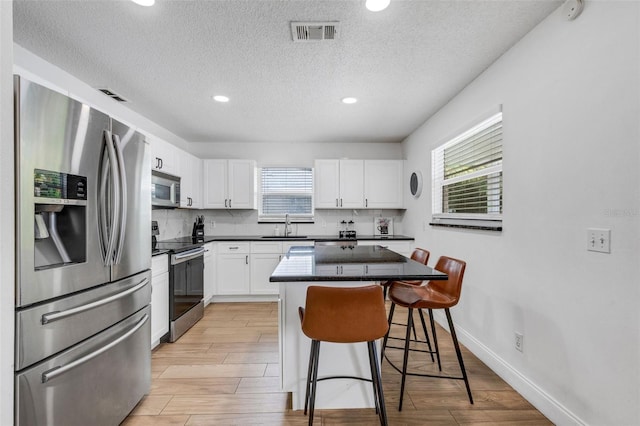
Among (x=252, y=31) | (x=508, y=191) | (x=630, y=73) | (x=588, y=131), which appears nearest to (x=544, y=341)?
(x=508, y=191)

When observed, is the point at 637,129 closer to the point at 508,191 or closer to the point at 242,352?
the point at 508,191

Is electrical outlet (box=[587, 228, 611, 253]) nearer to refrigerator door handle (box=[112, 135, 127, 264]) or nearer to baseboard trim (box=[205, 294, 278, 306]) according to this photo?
refrigerator door handle (box=[112, 135, 127, 264])

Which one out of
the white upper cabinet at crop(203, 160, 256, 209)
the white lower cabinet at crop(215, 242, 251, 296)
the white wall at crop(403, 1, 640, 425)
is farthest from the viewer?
the white upper cabinet at crop(203, 160, 256, 209)

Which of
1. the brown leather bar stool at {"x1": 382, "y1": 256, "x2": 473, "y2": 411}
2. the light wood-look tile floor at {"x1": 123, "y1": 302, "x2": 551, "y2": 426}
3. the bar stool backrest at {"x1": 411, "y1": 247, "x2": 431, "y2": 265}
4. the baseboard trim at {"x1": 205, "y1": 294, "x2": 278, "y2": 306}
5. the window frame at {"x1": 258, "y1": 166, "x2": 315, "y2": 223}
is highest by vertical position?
the window frame at {"x1": 258, "y1": 166, "x2": 315, "y2": 223}

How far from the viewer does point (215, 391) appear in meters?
2.16

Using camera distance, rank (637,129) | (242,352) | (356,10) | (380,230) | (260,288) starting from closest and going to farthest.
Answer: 1. (637,129)
2. (356,10)
3. (242,352)
4. (260,288)
5. (380,230)

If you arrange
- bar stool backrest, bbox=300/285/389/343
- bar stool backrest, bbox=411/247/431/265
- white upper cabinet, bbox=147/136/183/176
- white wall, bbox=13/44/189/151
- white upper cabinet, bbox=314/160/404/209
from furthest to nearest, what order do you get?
white upper cabinet, bbox=314/160/404/209 < white upper cabinet, bbox=147/136/183/176 < bar stool backrest, bbox=411/247/431/265 < white wall, bbox=13/44/189/151 < bar stool backrest, bbox=300/285/389/343

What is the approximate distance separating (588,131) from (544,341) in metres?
1.29

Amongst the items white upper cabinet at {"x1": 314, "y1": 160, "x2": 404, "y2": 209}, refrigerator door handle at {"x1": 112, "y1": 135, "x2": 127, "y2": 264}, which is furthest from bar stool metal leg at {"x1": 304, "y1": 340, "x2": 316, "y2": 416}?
white upper cabinet at {"x1": 314, "y1": 160, "x2": 404, "y2": 209}

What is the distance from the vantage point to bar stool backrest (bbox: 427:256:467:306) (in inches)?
79.5

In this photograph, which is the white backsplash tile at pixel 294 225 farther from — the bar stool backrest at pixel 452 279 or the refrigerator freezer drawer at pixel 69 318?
the refrigerator freezer drawer at pixel 69 318

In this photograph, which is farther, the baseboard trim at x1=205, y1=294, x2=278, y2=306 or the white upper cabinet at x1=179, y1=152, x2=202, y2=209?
the baseboard trim at x1=205, y1=294, x2=278, y2=306
